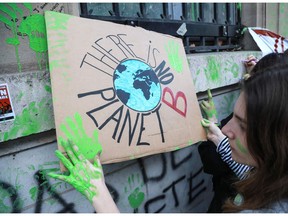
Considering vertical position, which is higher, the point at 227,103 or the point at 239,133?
the point at 239,133

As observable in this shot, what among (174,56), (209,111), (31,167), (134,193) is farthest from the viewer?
(209,111)

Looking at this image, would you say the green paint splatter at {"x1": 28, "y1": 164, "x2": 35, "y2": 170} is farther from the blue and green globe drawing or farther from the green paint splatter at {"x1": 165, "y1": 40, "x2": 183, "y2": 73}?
the green paint splatter at {"x1": 165, "y1": 40, "x2": 183, "y2": 73}

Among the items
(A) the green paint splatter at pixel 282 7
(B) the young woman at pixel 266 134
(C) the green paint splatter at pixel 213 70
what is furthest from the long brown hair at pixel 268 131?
(A) the green paint splatter at pixel 282 7

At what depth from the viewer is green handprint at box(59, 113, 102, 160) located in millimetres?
986

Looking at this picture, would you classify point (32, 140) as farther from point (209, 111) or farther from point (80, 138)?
point (209, 111)

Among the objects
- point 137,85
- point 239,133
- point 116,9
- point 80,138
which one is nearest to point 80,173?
point 80,138

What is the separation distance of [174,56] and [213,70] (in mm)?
646

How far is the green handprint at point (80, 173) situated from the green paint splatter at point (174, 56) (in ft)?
2.34

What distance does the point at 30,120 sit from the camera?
1071 mm

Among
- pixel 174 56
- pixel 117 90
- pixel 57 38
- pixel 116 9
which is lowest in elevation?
pixel 117 90

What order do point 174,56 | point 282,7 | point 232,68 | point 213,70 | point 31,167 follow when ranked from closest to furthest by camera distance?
point 31,167, point 174,56, point 213,70, point 232,68, point 282,7

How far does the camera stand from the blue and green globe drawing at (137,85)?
3.81 ft

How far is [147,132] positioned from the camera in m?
1.22

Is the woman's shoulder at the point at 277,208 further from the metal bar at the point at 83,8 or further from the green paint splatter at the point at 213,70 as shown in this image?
the metal bar at the point at 83,8
